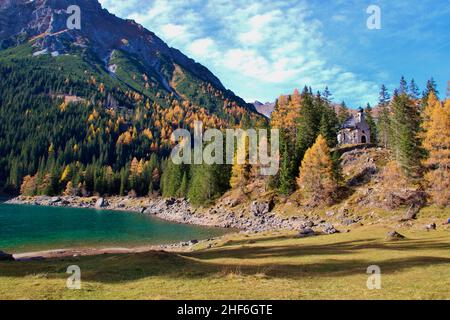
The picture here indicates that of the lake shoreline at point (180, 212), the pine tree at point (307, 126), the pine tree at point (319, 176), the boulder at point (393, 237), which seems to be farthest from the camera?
the pine tree at point (307, 126)

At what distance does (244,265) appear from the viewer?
1131 inches

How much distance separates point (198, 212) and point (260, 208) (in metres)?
21.6

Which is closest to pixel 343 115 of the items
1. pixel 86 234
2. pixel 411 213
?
pixel 411 213

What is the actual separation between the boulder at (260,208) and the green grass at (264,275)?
143ft

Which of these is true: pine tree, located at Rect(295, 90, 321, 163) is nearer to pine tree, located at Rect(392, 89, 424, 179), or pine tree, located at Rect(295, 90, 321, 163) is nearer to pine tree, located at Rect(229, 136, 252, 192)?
pine tree, located at Rect(229, 136, 252, 192)

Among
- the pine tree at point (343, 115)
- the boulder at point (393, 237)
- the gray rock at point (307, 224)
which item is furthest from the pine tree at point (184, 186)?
the boulder at point (393, 237)

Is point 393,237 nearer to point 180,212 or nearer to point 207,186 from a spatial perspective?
point 207,186

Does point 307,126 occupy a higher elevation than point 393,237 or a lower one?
higher

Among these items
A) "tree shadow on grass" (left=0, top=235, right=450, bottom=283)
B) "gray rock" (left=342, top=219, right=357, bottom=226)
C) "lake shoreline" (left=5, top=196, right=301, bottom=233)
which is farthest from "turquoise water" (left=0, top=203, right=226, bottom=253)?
"tree shadow on grass" (left=0, top=235, right=450, bottom=283)

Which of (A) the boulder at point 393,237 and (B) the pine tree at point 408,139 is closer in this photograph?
(A) the boulder at point 393,237

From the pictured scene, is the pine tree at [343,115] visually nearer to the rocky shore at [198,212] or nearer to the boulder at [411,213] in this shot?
the rocky shore at [198,212]

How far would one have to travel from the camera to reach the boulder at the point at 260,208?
268 feet
